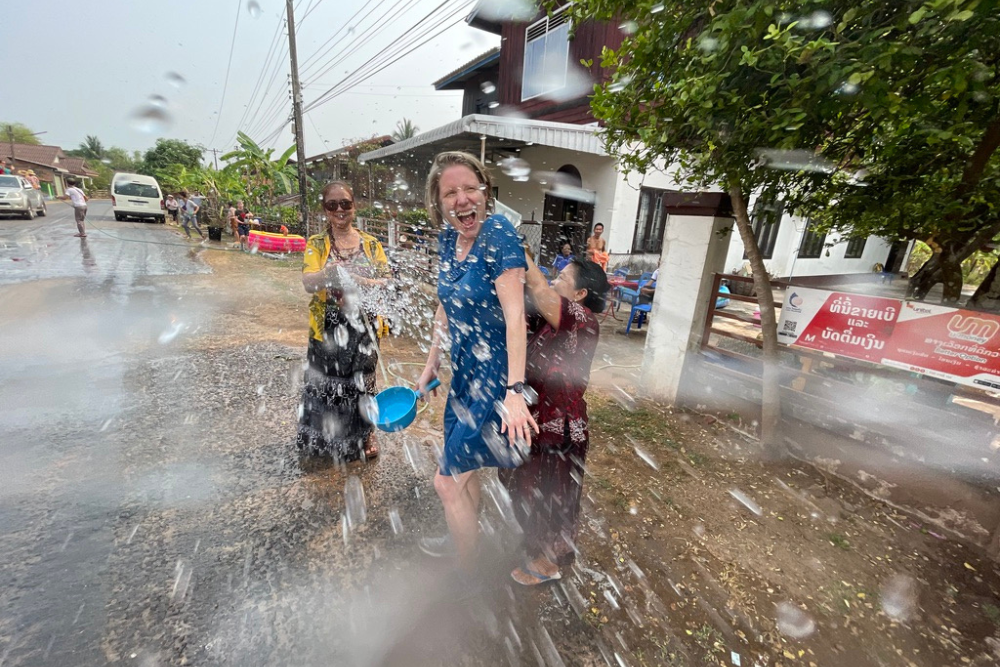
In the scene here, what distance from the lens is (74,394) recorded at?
159 inches

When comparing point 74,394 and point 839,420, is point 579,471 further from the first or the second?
point 74,394

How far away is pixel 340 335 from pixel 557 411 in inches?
68.1

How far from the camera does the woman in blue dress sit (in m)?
1.83

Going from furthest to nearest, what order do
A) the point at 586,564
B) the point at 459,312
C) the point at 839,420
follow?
the point at 839,420
the point at 586,564
the point at 459,312

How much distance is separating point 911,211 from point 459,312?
11.7 ft

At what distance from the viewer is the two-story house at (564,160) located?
30.7 ft

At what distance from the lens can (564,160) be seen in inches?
437

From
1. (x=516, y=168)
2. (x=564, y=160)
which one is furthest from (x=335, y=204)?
(x=516, y=168)

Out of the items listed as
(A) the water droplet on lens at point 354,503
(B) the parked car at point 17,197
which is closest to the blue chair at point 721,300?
(A) the water droplet on lens at point 354,503

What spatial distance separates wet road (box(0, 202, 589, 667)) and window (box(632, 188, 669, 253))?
8.32 metres

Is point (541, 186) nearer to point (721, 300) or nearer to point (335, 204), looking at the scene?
point (721, 300)

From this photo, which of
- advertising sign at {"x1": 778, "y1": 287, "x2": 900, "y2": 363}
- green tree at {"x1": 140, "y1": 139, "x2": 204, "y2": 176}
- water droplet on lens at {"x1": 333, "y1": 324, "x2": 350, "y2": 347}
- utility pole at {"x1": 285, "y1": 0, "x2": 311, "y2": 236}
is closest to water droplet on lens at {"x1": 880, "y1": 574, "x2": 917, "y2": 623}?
advertising sign at {"x1": 778, "y1": 287, "x2": 900, "y2": 363}

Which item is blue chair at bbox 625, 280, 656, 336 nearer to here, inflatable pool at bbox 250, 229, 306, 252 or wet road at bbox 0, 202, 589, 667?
wet road at bbox 0, 202, 589, 667

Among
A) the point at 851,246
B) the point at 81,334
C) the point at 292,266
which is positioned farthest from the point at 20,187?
the point at 851,246
